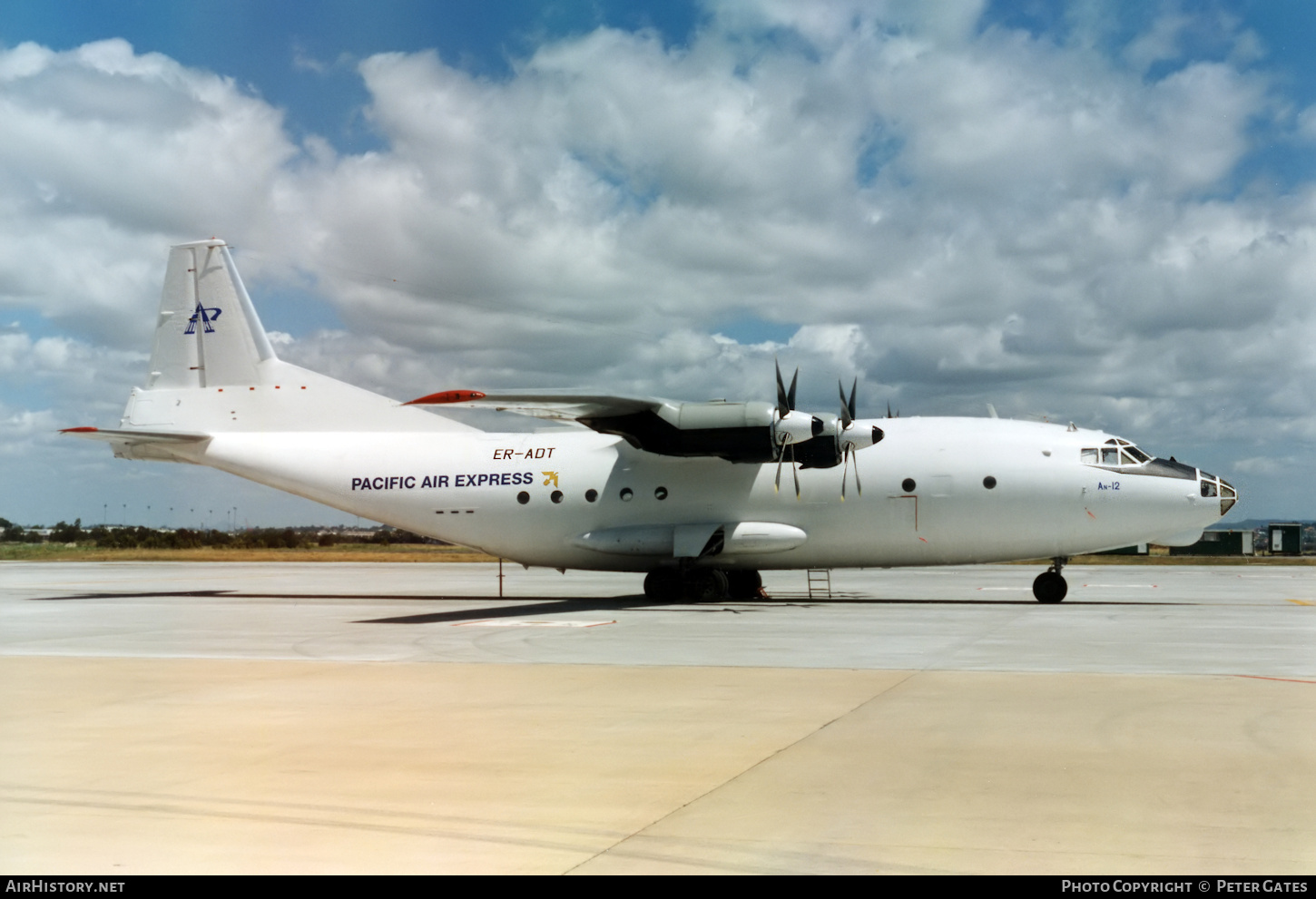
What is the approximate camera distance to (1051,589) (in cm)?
2622

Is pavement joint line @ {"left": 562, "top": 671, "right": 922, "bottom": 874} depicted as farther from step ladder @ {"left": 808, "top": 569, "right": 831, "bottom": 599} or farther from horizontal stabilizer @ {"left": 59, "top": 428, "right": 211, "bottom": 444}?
horizontal stabilizer @ {"left": 59, "top": 428, "right": 211, "bottom": 444}

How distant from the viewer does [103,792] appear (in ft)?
24.0

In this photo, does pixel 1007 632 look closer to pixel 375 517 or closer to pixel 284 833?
pixel 284 833

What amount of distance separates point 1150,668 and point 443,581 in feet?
99.7

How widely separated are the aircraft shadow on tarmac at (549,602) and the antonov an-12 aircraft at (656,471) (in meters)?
0.93

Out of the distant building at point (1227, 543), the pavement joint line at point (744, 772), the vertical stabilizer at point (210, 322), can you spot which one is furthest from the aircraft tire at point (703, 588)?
the distant building at point (1227, 543)

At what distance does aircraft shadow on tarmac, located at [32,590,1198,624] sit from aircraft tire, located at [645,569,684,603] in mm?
232

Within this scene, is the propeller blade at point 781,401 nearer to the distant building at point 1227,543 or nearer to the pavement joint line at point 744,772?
the pavement joint line at point 744,772

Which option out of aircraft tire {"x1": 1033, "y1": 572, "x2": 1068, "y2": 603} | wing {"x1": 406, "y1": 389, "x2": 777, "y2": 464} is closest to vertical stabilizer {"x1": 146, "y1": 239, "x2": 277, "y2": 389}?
wing {"x1": 406, "y1": 389, "x2": 777, "y2": 464}

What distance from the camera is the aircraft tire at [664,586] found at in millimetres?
27875

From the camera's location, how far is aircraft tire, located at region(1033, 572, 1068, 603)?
26.2 meters

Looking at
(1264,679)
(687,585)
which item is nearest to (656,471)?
(687,585)

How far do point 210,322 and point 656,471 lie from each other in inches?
535
